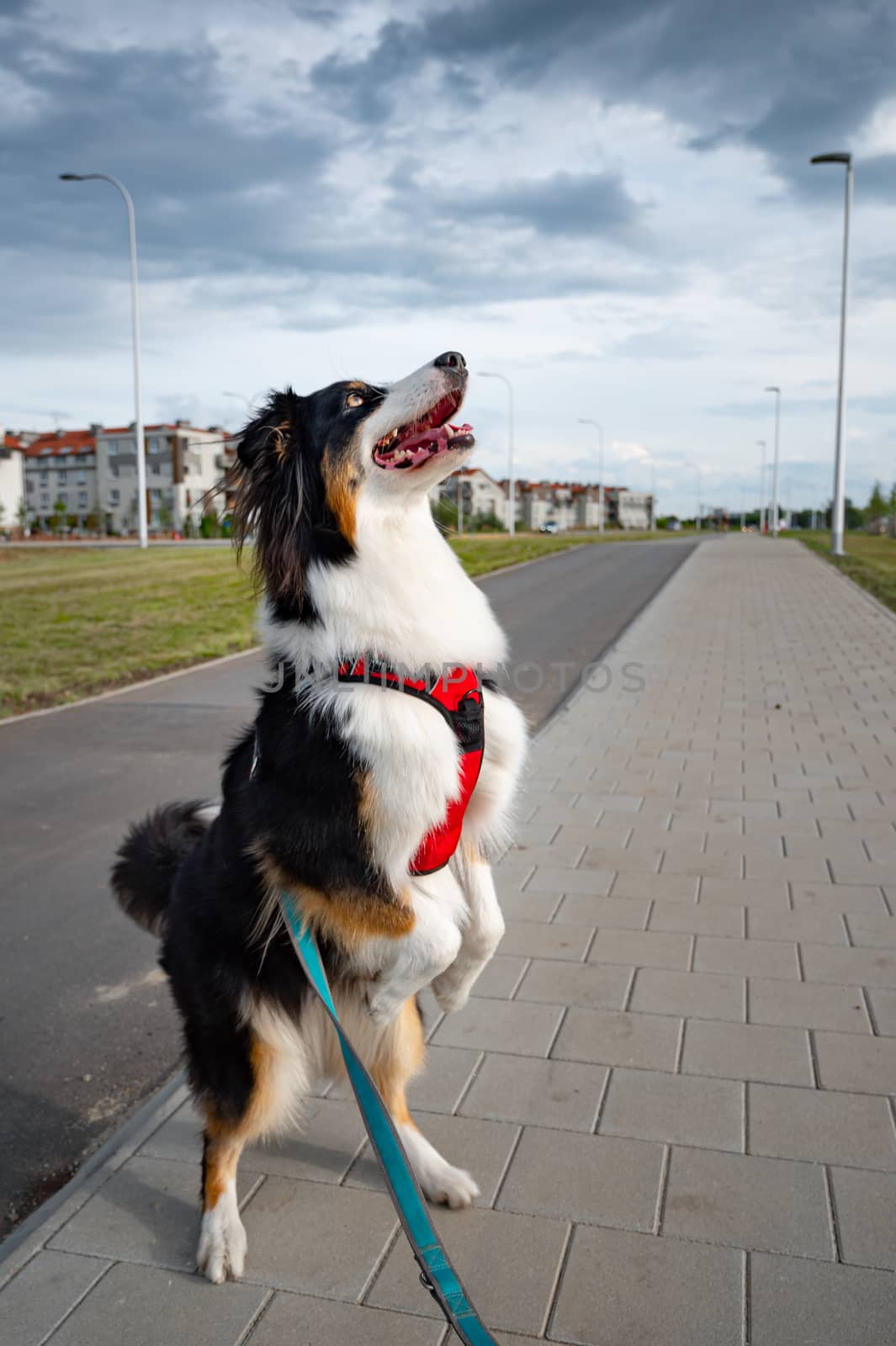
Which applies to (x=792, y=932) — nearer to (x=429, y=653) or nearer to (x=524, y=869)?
(x=524, y=869)

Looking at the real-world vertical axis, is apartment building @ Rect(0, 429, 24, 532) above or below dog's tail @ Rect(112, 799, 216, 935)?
above

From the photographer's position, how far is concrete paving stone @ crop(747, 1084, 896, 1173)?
Result: 293cm

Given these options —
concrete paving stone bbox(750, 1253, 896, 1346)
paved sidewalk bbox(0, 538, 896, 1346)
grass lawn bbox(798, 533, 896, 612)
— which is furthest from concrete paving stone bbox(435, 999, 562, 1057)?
grass lawn bbox(798, 533, 896, 612)

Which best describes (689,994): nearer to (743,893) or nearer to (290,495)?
(743,893)

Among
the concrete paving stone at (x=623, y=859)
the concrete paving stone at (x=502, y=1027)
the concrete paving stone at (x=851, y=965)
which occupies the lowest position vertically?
the concrete paving stone at (x=502, y=1027)

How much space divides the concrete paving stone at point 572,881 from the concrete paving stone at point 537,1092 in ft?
5.48

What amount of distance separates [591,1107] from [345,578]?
192 cm

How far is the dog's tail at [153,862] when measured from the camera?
313 cm

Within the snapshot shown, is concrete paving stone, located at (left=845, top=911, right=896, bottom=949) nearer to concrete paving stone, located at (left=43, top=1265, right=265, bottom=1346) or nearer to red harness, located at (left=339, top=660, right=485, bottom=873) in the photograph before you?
red harness, located at (left=339, top=660, right=485, bottom=873)

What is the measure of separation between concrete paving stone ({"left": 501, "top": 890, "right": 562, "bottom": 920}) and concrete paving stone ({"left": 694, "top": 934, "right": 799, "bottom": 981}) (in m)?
0.76

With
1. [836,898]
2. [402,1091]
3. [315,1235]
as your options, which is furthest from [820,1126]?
[836,898]

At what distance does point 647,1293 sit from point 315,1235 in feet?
2.88

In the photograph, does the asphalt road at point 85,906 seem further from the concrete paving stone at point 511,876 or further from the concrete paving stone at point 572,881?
the concrete paving stone at point 572,881

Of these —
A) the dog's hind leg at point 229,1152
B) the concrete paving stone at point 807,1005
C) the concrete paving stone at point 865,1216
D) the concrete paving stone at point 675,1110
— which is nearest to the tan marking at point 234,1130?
the dog's hind leg at point 229,1152
